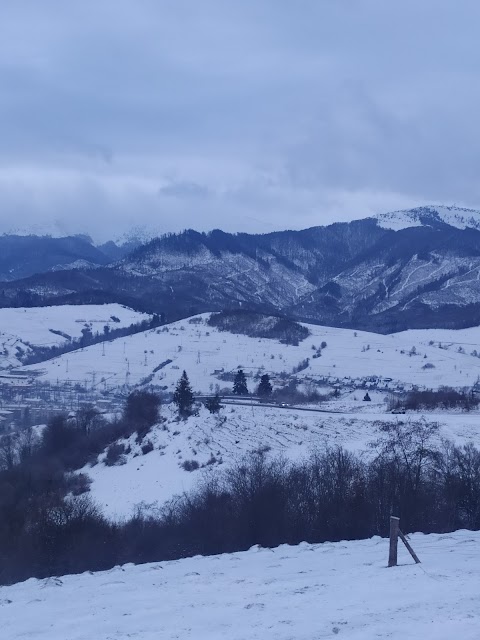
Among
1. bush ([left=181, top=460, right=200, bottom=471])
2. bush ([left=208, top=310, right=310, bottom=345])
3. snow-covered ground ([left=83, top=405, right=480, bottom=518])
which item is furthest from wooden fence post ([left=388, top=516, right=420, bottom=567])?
bush ([left=208, top=310, right=310, bottom=345])

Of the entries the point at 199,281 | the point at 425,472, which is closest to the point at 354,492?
the point at 425,472

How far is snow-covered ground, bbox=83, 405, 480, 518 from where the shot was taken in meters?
30.4

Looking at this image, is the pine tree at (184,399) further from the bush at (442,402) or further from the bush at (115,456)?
the bush at (442,402)

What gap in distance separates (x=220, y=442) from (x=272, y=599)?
2630cm

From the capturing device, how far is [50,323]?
116m

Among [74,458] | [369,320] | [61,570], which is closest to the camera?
[61,570]

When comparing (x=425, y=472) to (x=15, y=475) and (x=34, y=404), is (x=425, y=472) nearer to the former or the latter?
(x=15, y=475)

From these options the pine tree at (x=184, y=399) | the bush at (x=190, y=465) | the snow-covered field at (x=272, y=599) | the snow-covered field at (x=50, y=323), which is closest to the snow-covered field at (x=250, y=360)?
the snow-covered field at (x=50, y=323)

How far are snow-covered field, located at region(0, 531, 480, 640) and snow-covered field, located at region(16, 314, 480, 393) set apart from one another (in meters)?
55.7

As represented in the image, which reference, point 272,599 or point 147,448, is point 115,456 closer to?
point 147,448

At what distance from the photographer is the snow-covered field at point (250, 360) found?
2963 inches

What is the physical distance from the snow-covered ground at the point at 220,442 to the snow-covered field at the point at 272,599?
52.2 ft

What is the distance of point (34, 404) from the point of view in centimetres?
6262

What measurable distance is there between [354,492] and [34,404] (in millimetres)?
48250
